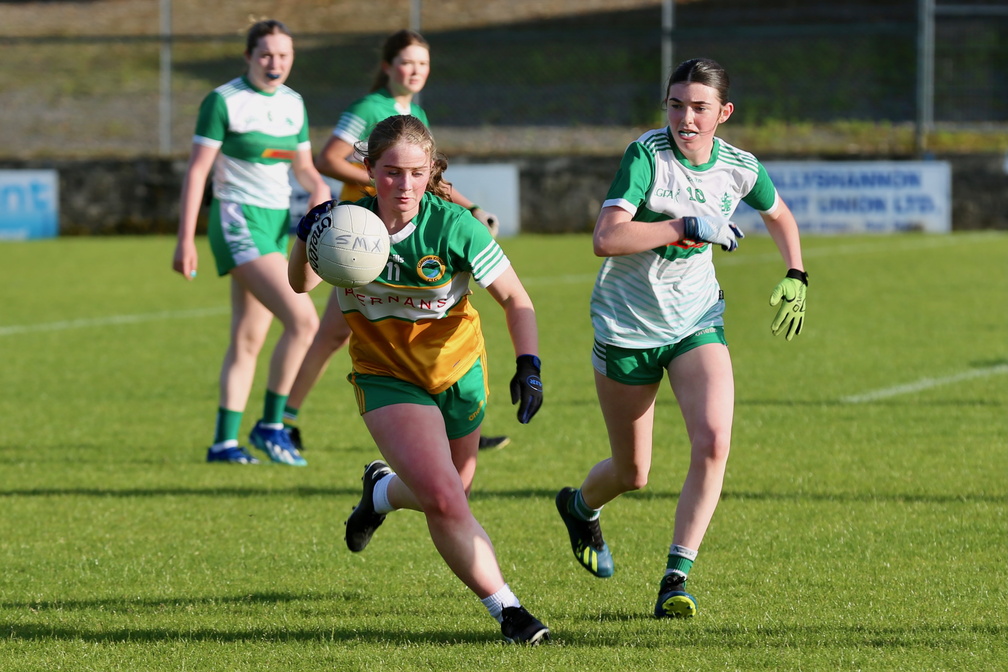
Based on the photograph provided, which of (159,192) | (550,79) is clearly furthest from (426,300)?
(550,79)

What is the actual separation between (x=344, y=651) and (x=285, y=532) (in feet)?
5.46

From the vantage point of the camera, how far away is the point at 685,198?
470 centimetres

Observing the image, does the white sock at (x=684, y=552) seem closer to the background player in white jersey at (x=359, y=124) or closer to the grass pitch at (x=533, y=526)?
the grass pitch at (x=533, y=526)

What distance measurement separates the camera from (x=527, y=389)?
4.03 metres

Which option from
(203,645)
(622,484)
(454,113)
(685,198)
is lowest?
(203,645)

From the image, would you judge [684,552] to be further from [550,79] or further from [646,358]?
[550,79]

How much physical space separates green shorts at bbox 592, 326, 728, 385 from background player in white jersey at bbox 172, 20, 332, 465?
106 inches

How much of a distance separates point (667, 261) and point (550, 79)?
1981 cm

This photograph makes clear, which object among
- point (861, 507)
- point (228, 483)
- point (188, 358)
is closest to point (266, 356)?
point (188, 358)

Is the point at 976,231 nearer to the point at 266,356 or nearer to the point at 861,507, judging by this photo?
the point at 266,356

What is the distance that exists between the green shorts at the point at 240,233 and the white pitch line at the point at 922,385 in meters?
3.73

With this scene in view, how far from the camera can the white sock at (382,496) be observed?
495 centimetres

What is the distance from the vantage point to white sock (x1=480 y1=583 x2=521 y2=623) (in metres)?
4.18

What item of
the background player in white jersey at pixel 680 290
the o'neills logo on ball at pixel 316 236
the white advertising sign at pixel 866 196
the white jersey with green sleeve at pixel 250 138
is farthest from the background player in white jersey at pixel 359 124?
the white advertising sign at pixel 866 196
